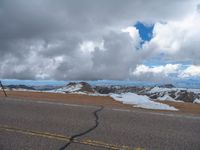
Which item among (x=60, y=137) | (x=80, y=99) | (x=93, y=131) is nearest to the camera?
(x=60, y=137)

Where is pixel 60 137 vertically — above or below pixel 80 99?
below

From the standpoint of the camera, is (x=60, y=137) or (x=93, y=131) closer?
(x=60, y=137)

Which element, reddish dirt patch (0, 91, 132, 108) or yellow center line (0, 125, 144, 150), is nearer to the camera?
yellow center line (0, 125, 144, 150)

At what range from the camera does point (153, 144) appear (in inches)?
260

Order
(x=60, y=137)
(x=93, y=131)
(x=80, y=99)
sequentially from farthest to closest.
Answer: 1. (x=80, y=99)
2. (x=93, y=131)
3. (x=60, y=137)

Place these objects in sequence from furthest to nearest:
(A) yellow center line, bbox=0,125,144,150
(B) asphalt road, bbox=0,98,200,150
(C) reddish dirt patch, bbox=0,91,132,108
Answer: (C) reddish dirt patch, bbox=0,91,132,108, (B) asphalt road, bbox=0,98,200,150, (A) yellow center line, bbox=0,125,144,150

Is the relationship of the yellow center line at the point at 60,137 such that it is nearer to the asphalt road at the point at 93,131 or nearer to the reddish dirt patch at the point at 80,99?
the asphalt road at the point at 93,131

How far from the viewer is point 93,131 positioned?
25.2ft

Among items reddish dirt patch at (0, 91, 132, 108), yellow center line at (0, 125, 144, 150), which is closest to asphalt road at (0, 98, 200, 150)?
yellow center line at (0, 125, 144, 150)

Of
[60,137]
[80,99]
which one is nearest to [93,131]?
[60,137]

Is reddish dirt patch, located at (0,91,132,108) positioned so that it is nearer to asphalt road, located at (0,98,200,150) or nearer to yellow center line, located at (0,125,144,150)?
asphalt road, located at (0,98,200,150)

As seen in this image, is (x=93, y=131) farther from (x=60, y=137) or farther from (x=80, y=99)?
(x=80, y=99)

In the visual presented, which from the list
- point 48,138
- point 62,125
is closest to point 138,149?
point 48,138

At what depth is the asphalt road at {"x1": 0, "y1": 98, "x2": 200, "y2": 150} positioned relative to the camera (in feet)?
21.4
